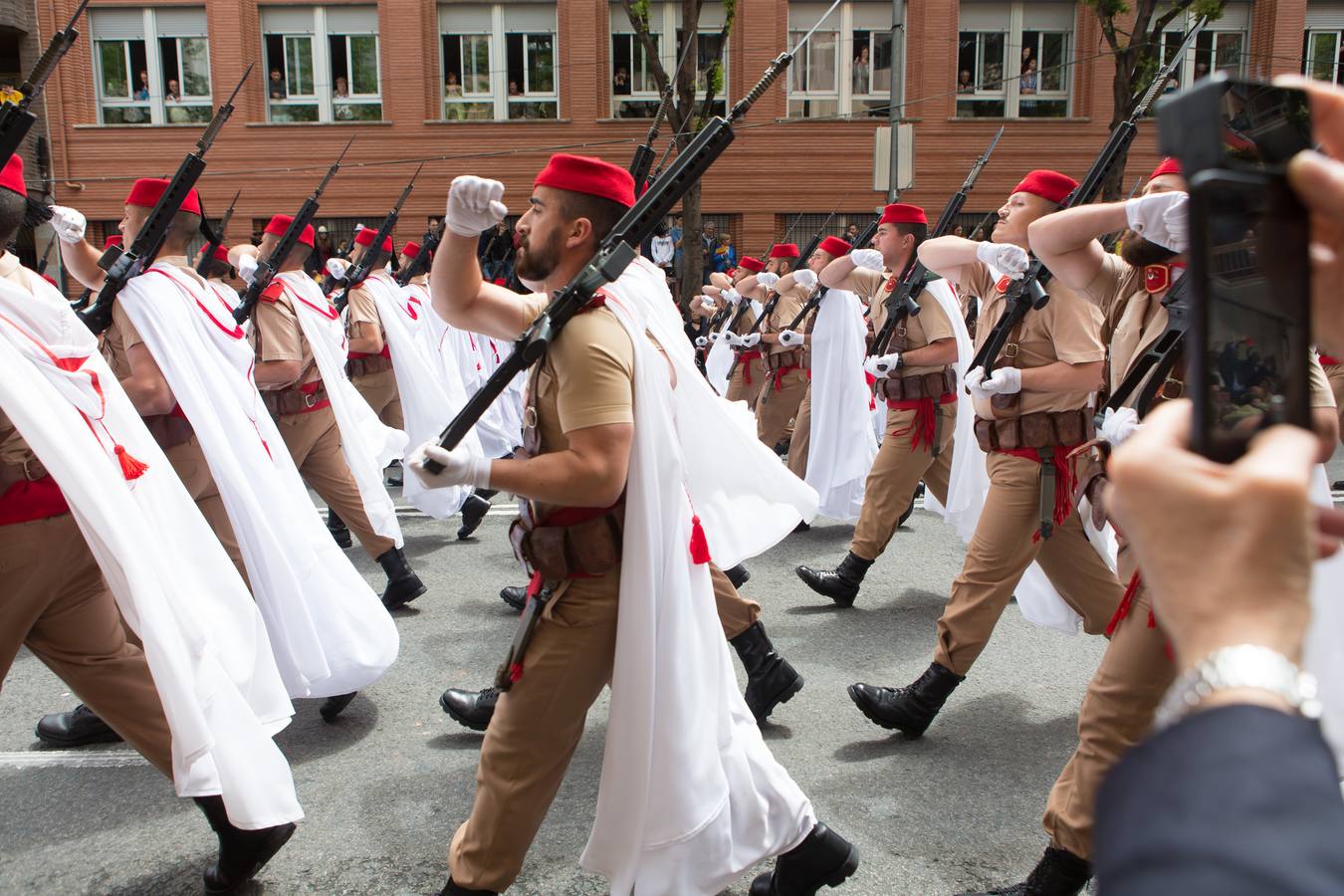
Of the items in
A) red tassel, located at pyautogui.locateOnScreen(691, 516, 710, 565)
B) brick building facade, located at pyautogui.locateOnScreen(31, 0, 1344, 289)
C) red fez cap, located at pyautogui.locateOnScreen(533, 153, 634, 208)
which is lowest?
red tassel, located at pyautogui.locateOnScreen(691, 516, 710, 565)

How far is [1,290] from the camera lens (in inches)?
108

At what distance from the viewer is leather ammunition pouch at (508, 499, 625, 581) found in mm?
2510

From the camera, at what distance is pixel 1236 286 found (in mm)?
813

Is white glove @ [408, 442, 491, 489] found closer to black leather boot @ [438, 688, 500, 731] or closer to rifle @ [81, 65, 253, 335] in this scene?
black leather boot @ [438, 688, 500, 731]

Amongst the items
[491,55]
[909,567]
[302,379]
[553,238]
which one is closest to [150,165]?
[491,55]


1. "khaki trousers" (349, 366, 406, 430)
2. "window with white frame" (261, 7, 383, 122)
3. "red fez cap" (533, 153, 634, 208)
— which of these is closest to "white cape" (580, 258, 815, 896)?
"red fez cap" (533, 153, 634, 208)

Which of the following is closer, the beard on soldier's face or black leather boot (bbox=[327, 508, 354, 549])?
the beard on soldier's face

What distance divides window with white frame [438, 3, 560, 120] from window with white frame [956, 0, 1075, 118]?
29.1ft

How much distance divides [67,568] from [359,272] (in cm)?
651

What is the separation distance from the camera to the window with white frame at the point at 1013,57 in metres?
23.2

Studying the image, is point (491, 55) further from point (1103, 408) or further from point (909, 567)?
point (1103, 408)

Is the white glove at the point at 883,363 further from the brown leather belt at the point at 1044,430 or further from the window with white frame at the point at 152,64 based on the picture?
the window with white frame at the point at 152,64

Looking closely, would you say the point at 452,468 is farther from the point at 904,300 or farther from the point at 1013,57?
the point at 1013,57

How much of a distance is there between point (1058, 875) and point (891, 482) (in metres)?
3.26
